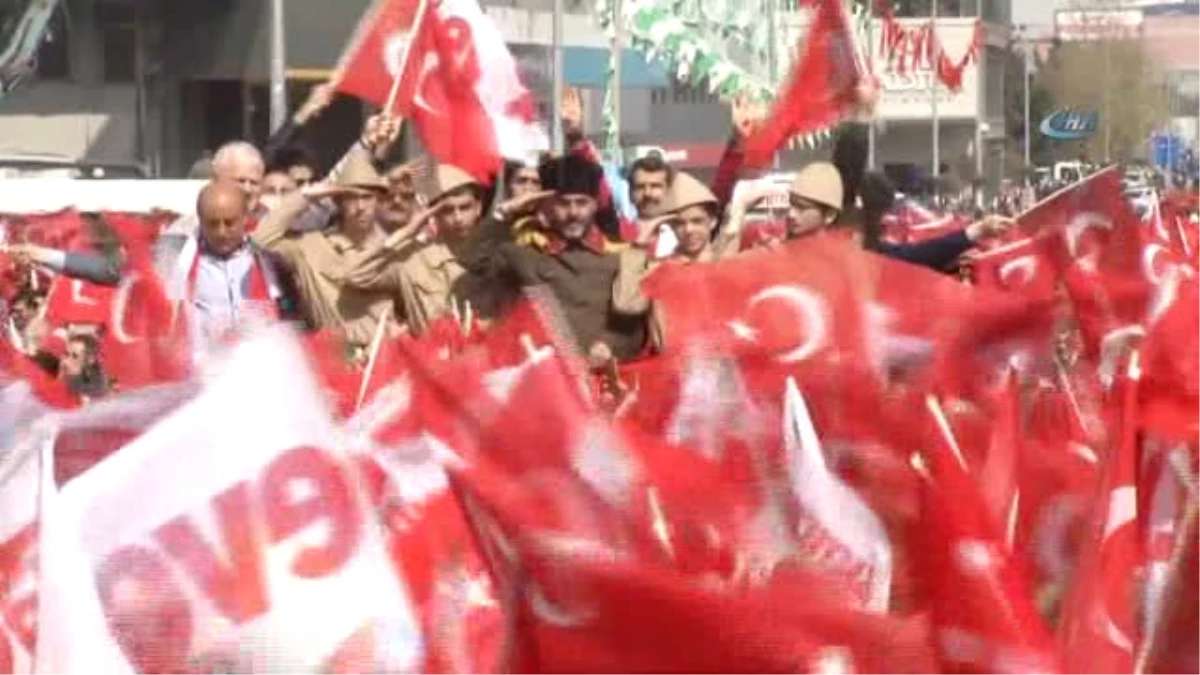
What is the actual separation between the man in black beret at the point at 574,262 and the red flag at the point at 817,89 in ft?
11.4

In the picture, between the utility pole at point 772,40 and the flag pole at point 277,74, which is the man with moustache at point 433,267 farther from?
the utility pole at point 772,40

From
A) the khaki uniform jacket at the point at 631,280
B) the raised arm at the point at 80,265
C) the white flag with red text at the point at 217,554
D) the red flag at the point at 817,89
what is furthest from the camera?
the red flag at the point at 817,89

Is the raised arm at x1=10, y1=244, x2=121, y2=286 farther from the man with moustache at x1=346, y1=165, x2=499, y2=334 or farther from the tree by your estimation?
the tree

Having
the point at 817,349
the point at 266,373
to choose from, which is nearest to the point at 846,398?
the point at 817,349

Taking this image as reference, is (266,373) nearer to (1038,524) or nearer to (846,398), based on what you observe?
(846,398)

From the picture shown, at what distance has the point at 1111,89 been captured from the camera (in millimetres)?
107625

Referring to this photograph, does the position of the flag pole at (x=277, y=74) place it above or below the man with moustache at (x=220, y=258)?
below

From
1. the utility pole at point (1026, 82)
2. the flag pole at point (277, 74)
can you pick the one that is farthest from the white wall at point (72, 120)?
the utility pole at point (1026, 82)

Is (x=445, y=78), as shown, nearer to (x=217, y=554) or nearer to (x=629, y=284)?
(x=629, y=284)

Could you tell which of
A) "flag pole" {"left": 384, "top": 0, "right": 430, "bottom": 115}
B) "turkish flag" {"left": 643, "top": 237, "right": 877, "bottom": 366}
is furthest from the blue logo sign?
"turkish flag" {"left": 643, "top": 237, "right": 877, "bottom": 366}

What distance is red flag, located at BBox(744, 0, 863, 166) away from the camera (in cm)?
1370

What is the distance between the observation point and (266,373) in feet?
16.8

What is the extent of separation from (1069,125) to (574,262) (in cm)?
8508

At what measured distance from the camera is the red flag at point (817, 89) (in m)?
13.7
